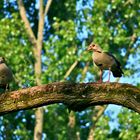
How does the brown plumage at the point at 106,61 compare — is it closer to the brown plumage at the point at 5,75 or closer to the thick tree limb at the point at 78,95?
the thick tree limb at the point at 78,95

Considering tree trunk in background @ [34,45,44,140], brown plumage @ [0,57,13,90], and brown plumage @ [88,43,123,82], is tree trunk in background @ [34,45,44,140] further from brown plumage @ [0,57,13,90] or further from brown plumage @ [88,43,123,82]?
brown plumage @ [0,57,13,90]

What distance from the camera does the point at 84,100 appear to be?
15086 millimetres

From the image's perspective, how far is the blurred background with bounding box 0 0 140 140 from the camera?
1425 inches

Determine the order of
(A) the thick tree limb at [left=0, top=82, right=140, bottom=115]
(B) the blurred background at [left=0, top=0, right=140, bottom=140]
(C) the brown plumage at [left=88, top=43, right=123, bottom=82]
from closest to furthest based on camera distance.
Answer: (A) the thick tree limb at [left=0, top=82, right=140, bottom=115] → (C) the brown plumage at [left=88, top=43, right=123, bottom=82] → (B) the blurred background at [left=0, top=0, right=140, bottom=140]

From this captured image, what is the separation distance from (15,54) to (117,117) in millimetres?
5718

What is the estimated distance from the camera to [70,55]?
37062mm

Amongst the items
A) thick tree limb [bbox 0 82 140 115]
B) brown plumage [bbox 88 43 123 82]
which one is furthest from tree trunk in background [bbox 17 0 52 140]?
thick tree limb [bbox 0 82 140 115]

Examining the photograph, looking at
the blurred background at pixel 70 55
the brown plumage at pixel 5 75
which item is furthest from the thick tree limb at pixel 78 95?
the blurred background at pixel 70 55

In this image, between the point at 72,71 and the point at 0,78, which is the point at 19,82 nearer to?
the point at 72,71

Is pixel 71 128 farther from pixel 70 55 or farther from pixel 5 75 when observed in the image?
pixel 5 75

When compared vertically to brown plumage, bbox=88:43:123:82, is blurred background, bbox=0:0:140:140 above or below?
above

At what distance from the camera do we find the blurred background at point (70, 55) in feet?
119

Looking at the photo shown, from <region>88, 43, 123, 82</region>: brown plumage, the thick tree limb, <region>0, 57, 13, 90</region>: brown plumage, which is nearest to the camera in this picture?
the thick tree limb

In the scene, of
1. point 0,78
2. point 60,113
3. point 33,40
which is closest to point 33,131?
point 60,113
